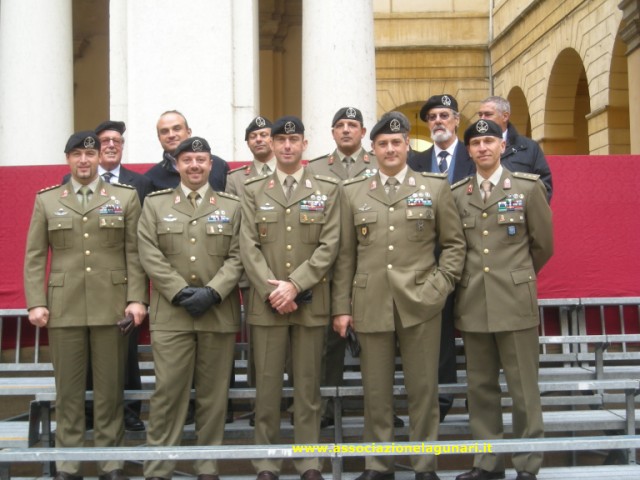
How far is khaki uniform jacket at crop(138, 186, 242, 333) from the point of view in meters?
4.91

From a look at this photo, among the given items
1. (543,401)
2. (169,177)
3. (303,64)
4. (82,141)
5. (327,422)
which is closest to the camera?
(82,141)

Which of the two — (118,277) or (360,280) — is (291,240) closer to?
(360,280)

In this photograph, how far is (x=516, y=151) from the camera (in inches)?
224

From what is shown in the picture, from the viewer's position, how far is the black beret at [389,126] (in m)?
4.92

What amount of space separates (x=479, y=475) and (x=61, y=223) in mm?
2738

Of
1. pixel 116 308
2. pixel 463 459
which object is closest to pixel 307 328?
pixel 116 308

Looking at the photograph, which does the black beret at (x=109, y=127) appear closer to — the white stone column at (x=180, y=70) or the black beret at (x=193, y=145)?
the black beret at (x=193, y=145)

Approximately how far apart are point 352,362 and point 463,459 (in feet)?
3.73

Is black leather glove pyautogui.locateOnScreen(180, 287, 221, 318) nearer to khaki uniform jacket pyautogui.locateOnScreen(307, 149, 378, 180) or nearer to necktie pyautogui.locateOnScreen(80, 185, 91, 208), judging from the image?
necktie pyautogui.locateOnScreen(80, 185, 91, 208)

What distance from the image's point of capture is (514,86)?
21.8 m

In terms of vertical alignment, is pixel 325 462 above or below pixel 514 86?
below

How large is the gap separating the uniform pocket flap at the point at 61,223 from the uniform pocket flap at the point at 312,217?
1.34 metres

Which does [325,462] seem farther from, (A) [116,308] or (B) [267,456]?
(A) [116,308]

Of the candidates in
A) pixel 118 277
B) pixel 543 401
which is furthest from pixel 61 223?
pixel 543 401
